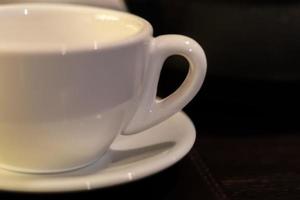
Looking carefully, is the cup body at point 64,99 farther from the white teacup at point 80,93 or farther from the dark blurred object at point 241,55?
the dark blurred object at point 241,55

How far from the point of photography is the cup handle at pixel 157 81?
425 millimetres

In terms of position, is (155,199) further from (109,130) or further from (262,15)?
(262,15)

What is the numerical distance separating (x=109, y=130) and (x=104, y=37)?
0.10 meters

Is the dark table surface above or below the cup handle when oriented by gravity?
below

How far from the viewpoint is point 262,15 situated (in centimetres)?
49

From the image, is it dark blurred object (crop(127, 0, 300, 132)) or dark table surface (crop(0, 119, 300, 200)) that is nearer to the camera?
dark table surface (crop(0, 119, 300, 200))

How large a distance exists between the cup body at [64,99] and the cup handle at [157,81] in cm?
2

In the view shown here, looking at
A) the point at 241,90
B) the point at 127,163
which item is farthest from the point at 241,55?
the point at 127,163

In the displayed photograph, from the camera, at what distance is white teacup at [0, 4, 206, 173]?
356 mm

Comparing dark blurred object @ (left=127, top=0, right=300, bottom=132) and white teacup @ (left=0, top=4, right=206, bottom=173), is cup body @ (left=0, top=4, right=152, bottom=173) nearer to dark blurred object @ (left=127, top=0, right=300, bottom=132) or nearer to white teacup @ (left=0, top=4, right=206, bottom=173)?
white teacup @ (left=0, top=4, right=206, bottom=173)

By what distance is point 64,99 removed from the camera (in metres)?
0.37

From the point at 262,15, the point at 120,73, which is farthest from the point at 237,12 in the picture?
the point at 120,73

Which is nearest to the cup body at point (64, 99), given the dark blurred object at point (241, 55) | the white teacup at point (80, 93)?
the white teacup at point (80, 93)

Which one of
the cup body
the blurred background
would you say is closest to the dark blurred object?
the blurred background
